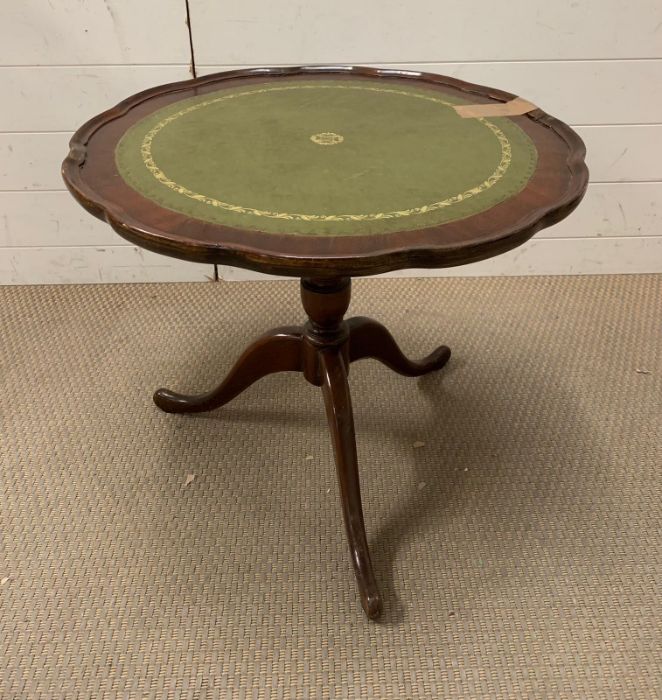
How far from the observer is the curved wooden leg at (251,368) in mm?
1387

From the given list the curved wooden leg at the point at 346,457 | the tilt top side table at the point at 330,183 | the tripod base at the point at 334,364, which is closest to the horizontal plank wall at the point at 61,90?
the tilt top side table at the point at 330,183

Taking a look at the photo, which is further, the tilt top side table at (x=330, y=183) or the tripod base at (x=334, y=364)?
the tripod base at (x=334, y=364)

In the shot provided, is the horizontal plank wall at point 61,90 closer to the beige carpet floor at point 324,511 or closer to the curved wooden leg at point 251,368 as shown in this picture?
the beige carpet floor at point 324,511

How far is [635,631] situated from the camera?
115 cm

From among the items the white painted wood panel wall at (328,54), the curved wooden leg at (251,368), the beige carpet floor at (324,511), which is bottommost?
the beige carpet floor at (324,511)

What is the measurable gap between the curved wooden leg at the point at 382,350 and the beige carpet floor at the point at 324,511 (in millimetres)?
45

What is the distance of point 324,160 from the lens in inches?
41.1

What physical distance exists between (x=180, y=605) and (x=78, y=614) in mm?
165

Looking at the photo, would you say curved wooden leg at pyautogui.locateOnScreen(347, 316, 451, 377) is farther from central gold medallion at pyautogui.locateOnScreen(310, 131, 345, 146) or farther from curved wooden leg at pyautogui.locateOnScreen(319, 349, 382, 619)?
central gold medallion at pyautogui.locateOnScreen(310, 131, 345, 146)

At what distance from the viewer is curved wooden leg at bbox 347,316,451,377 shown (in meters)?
1.44

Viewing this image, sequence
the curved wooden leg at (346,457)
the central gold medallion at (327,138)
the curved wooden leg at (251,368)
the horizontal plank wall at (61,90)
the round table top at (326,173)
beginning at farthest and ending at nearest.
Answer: the horizontal plank wall at (61,90) → the curved wooden leg at (251,368) → the curved wooden leg at (346,457) → the central gold medallion at (327,138) → the round table top at (326,173)

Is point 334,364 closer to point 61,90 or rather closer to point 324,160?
Result: point 324,160

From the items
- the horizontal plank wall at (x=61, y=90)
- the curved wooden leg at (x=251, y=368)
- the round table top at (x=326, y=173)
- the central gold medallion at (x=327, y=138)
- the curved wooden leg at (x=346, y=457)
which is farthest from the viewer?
the horizontal plank wall at (x=61, y=90)

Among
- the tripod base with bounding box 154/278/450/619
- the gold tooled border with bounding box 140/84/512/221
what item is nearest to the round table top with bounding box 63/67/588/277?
the gold tooled border with bounding box 140/84/512/221
